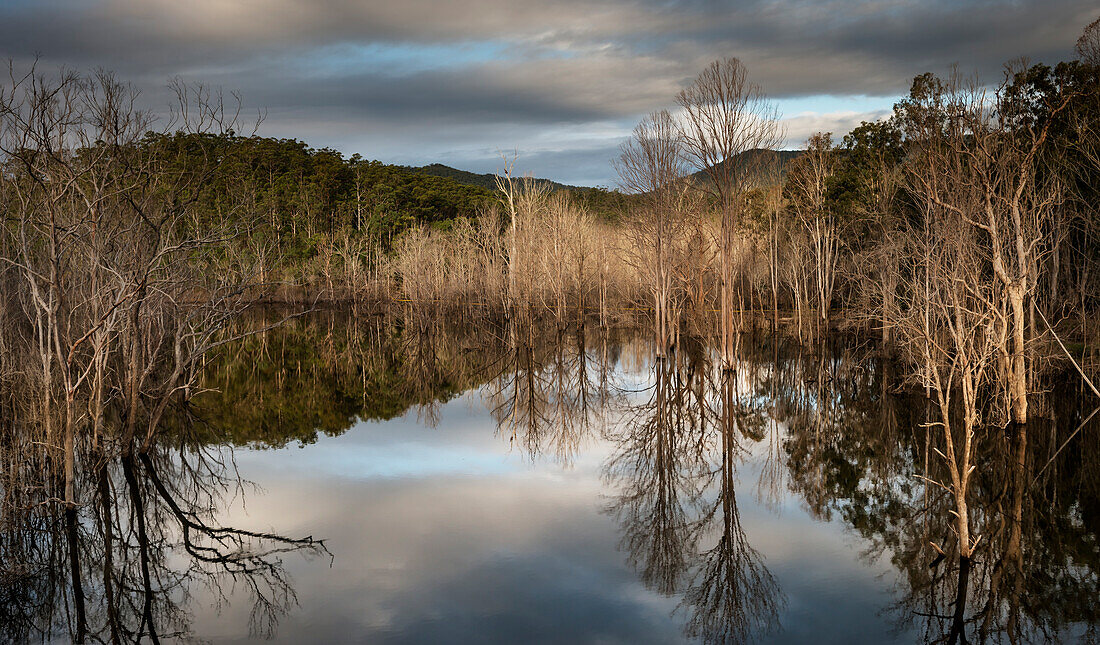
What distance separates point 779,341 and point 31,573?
20.9m

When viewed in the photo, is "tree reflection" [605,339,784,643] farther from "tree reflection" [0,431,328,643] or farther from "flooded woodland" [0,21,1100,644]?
"tree reflection" [0,431,328,643]

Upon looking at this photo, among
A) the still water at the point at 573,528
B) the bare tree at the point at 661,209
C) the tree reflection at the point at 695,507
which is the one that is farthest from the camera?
the bare tree at the point at 661,209

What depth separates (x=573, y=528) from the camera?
8.16 m

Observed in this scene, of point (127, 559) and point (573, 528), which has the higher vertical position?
point (127, 559)

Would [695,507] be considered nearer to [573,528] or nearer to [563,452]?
Result: [573,528]

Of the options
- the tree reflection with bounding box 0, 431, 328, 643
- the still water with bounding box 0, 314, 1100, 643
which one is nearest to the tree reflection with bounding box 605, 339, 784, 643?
the still water with bounding box 0, 314, 1100, 643

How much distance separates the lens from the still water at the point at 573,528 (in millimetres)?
5949

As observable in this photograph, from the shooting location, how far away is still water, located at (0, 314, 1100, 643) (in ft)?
19.5

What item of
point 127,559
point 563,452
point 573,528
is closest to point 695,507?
point 573,528

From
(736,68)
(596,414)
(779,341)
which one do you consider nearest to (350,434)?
(596,414)

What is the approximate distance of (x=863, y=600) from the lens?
6309 millimetres

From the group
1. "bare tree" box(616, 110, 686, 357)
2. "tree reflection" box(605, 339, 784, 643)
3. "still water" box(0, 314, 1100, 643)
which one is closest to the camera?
"still water" box(0, 314, 1100, 643)

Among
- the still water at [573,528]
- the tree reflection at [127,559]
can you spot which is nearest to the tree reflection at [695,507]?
the still water at [573,528]

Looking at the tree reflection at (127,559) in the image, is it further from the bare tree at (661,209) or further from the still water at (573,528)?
the bare tree at (661,209)
